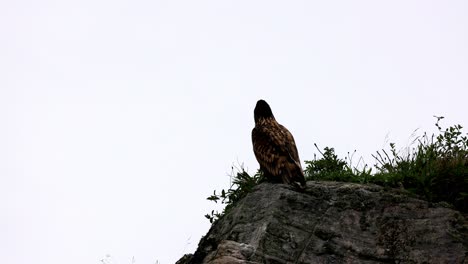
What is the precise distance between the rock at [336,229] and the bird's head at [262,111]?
1.99 m

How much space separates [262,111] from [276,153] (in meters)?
1.48

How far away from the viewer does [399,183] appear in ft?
26.9

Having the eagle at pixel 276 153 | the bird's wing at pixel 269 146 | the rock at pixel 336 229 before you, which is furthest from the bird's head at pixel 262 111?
the rock at pixel 336 229

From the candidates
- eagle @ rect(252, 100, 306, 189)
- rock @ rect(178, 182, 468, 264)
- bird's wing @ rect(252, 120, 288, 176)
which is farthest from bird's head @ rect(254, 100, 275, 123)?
rock @ rect(178, 182, 468, 264)

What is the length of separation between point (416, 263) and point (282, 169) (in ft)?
7.44

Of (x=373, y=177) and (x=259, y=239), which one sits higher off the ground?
(x=373, y=177)

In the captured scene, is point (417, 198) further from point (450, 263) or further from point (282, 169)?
point (282, 169)

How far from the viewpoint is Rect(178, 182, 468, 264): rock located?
6927mm

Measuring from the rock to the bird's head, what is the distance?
199 centimetres

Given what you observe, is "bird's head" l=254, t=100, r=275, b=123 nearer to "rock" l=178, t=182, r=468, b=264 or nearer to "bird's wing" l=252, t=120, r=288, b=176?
"bird's wing" l=252, t=120, r=288, b=176

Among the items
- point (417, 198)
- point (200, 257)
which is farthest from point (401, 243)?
point (200, 257)

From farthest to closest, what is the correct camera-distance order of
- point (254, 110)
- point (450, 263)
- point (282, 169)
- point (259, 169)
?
point (254, 110) < point (259, 169) < point (282, 169) < point (450, 263)

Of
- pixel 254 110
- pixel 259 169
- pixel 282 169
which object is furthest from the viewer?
pixel 254 110

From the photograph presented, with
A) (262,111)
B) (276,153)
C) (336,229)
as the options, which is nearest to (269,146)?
(276,153)
